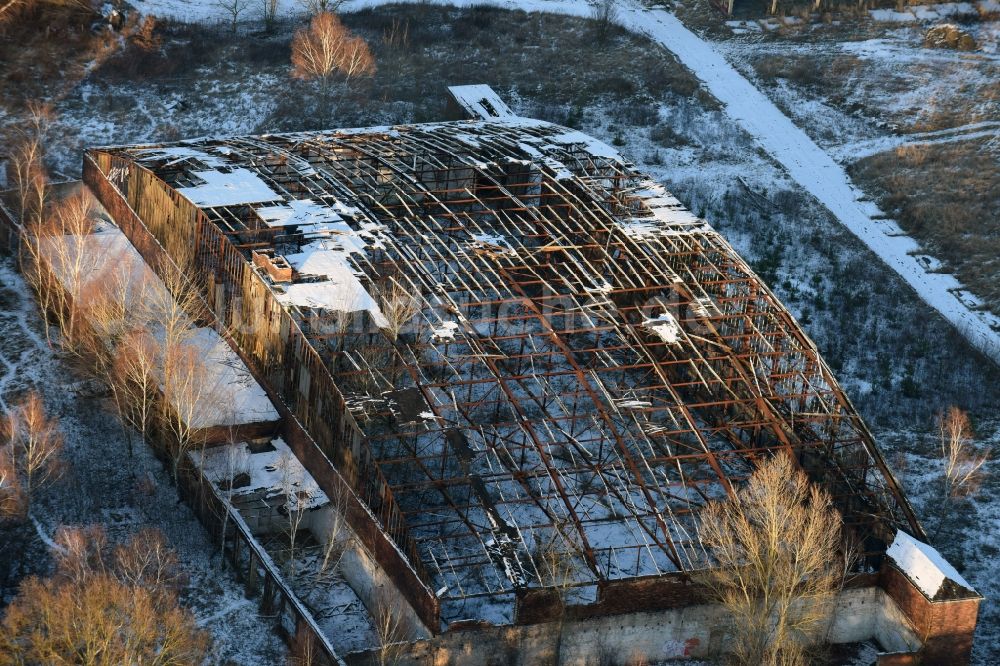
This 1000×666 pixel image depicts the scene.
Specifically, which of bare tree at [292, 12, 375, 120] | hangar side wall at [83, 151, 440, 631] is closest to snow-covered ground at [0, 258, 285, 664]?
hangar side wall at [83, 151, 440, 631]

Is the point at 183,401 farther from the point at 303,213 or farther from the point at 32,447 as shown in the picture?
Answer: the point at 303,213

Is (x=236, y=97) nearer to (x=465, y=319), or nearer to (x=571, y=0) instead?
(x=571, y=0)

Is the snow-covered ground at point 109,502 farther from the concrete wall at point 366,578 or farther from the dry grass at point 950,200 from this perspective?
the dry grass at point 950,200

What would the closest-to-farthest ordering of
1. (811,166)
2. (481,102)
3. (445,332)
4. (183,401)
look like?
(183,401), (445,332), (481,102), (811,166)

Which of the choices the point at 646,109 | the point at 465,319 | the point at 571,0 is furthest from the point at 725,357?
the point at 571,0

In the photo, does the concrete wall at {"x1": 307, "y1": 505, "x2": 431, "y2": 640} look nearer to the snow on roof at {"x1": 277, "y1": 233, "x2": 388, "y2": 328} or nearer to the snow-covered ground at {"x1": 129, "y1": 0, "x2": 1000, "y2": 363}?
the snow on roof at {"x1": 277, "y1": 233, "x2": 388, "y2": 328}

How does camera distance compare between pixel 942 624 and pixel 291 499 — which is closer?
pixel 942 624

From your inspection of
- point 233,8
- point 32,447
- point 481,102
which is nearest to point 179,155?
point 481,102
